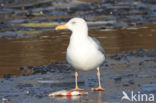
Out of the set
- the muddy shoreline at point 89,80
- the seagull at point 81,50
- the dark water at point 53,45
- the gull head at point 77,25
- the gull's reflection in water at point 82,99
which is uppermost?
the gull head at point 77,25

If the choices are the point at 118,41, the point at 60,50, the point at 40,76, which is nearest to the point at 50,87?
the point at 40,76

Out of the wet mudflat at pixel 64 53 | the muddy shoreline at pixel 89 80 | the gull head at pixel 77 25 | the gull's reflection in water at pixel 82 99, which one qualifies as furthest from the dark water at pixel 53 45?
the gull's reflection in water at pixel 82 99

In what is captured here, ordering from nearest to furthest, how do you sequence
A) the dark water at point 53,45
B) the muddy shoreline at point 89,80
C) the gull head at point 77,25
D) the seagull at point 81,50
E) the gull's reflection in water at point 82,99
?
the gull's reflection in water at point 82,99 → the muddy shoreline at point 89,80 → the seagull at point 81,50 → the gull head at point 77,25 → the dark water at point 53,45

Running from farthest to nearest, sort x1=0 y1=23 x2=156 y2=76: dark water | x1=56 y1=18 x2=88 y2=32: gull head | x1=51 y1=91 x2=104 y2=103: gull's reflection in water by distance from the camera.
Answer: x1=0 y1=23 x2=156 y2=76: dark water → x1=56 y1=18 x2=88 y2=32: gull head → x1=51 y1=91 x2=104 y2=103: gull's reflection in water

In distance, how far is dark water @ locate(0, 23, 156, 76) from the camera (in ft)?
40.2

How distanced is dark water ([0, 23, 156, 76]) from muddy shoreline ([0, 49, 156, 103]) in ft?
2.26

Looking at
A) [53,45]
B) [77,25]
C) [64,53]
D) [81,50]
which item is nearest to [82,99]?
[81,50]

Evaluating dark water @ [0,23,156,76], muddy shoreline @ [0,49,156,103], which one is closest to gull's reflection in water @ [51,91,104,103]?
muddy shoreline @ [0,49,156,103]

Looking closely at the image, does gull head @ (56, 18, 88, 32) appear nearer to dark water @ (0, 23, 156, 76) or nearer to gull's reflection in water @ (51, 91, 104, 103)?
gull's reflection in water @ (51, 91, 104, 103)

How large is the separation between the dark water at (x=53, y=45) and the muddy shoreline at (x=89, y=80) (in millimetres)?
690

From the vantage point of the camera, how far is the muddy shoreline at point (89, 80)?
8516 mm

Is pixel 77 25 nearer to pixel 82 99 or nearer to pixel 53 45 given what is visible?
pixel 82 99

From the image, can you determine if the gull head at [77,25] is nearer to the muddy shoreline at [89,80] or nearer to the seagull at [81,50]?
the seagull at [81,50]

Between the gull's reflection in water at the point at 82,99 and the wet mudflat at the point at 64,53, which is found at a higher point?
the wet mudflat at the point at 64,53
